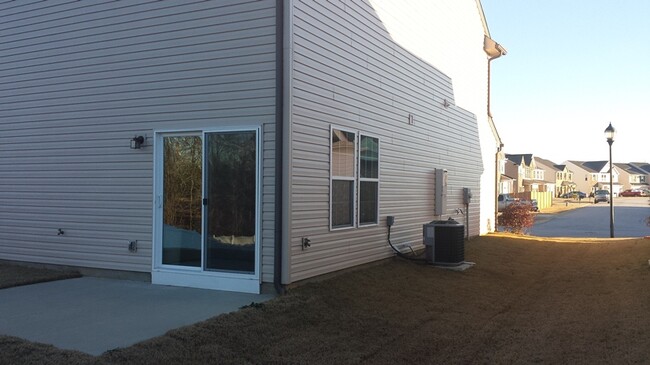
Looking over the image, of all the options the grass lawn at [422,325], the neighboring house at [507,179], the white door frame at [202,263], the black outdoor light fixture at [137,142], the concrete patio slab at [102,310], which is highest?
the neighboring house at [507,179]

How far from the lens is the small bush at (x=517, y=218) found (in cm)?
1902

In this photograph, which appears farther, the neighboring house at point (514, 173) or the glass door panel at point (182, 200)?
the neighboring house at point (514, 173)

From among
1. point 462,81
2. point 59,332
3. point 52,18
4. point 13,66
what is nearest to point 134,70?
point 52,18

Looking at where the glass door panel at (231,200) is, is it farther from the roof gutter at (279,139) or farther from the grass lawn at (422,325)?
the grass lawn at (422,325)

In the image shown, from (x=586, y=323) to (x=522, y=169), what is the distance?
234 ft

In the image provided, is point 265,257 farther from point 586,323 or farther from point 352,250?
point 586,323

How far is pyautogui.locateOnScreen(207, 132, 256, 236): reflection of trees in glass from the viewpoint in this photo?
7.19m

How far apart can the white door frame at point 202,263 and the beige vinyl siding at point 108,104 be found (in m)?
0.10

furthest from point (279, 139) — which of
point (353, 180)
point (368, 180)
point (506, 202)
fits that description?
point (506, 202)

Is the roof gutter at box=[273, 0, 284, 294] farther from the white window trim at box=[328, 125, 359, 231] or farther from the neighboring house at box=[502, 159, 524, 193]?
the neighboring house at box=[502, 159, 524, 193]

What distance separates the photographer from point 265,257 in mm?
6988

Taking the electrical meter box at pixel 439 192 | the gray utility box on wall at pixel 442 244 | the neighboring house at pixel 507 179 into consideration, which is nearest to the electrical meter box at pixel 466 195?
the electrical meter box at pixel 439 192

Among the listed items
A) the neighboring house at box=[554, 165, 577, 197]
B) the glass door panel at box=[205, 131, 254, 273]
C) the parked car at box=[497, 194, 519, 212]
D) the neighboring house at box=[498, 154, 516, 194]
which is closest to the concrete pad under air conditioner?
the glass door panel at box=[205, 131, 254, 273]

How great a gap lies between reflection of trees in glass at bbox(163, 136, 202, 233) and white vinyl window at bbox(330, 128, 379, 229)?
6.54ft
